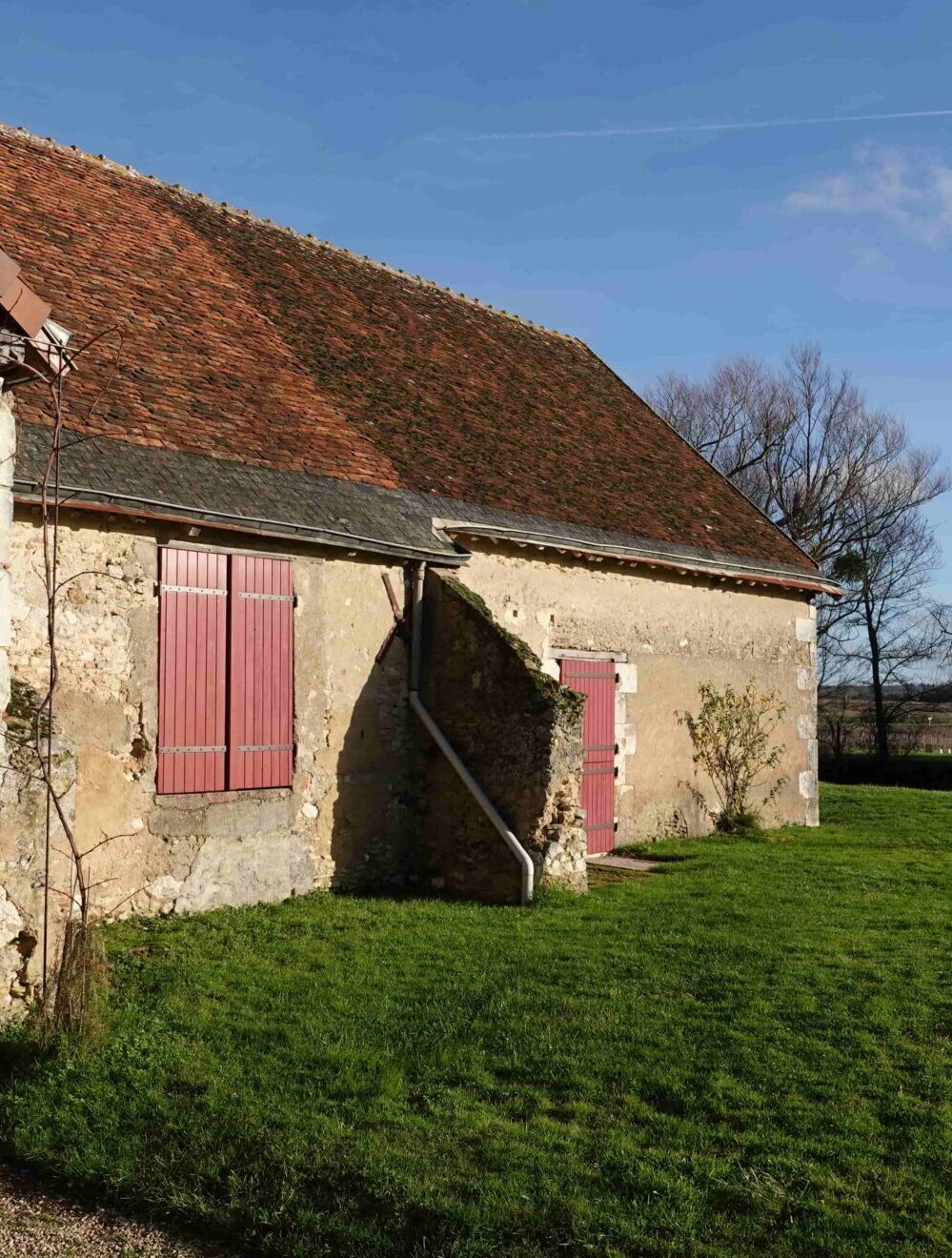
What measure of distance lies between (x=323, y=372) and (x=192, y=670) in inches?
179

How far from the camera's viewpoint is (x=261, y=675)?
29.1ft

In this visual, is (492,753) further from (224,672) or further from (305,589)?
(224,672)

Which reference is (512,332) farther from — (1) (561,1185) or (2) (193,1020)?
(1) (561,1185)

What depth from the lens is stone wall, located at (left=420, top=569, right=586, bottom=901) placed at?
368 inches

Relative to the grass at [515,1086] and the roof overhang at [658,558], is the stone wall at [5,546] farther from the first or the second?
the roof overhang at [658,558]

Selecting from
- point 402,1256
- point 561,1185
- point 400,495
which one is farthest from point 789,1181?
point 400,495

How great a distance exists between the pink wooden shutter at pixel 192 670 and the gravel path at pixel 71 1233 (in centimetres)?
408

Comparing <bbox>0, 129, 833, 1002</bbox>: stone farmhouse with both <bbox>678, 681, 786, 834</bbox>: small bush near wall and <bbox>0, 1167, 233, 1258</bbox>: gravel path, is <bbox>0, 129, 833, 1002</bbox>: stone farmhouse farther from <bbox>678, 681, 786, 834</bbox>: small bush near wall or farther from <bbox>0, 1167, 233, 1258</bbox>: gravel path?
<bbox>0, 1167, 233, 1258</bbox>: gravel path

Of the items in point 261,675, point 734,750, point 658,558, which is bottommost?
point 734,750

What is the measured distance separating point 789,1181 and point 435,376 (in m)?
10.7

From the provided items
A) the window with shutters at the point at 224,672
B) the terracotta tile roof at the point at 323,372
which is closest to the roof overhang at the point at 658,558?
the terracotta tile roof at the point at 323,372

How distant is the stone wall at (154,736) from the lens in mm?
7738

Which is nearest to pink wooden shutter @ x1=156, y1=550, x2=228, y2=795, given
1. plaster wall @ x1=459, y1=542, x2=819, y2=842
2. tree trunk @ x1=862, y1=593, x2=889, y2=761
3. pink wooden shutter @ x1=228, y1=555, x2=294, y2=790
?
pink wooden shutter @ x1=228, y1=555, x2=294, y2=790

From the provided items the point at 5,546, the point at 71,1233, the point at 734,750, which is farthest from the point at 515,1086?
the point at 734,750
